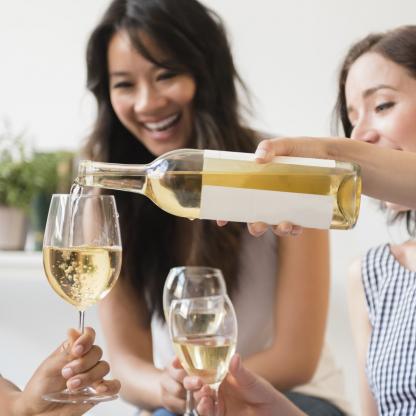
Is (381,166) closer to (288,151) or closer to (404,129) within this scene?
(288,151)

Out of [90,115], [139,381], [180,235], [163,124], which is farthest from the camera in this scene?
[90,115]

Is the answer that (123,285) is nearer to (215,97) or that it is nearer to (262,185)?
(215,97)

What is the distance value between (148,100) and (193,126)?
0.49ft

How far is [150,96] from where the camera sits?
6.53ft

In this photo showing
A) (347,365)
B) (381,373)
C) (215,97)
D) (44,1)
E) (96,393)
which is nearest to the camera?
(96,393)

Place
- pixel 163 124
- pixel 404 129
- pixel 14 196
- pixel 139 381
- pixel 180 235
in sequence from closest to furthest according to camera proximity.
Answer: pixel 404 129
pixel 139 381
pixel 163 124
pixel 180 235
pixel 14 196

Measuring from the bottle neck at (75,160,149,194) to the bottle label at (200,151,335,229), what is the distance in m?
0.11

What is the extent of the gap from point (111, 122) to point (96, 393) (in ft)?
3.87

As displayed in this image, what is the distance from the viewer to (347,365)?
284cm

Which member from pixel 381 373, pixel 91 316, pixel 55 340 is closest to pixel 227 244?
pixel 381 373

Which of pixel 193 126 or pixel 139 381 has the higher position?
pixel 193 126

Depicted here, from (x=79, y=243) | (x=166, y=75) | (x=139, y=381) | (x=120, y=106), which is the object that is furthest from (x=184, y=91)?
(x=79, y=243)

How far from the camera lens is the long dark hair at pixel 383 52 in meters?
1.62

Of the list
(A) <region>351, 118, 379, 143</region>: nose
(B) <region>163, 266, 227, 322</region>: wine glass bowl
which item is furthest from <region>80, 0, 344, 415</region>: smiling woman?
(B) <region>163, 266, 227, 322</region>: wine glass bowl
